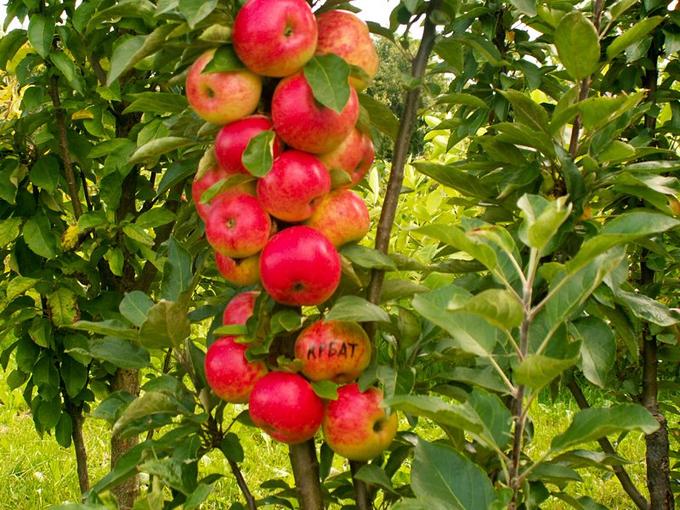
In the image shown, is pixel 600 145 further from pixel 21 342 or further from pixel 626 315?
pixel 21 342

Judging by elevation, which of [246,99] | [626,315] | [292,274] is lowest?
[626,315]

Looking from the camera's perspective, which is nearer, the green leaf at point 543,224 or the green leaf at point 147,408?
the green leaf at point 543,224

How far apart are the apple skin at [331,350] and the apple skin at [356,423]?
0.03m

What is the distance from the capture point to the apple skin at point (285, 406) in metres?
0.97

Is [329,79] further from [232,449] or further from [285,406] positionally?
[232,449]

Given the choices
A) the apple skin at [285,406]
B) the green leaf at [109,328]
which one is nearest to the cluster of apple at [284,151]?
the apple skin at [285,406]

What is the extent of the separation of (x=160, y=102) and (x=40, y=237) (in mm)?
967

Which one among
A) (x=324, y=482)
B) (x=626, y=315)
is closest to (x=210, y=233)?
(x=324, y=482)

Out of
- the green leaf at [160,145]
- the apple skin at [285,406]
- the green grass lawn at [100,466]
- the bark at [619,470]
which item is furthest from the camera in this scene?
the green grass lawn at [100,466]

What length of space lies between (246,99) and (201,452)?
20.3 inches

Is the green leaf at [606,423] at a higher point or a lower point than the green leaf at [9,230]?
lower

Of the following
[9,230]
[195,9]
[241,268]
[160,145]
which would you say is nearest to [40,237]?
[9,230]

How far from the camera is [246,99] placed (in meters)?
0.97

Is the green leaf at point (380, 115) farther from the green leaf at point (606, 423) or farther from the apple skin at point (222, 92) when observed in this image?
the green leaf at point (606, 423)
